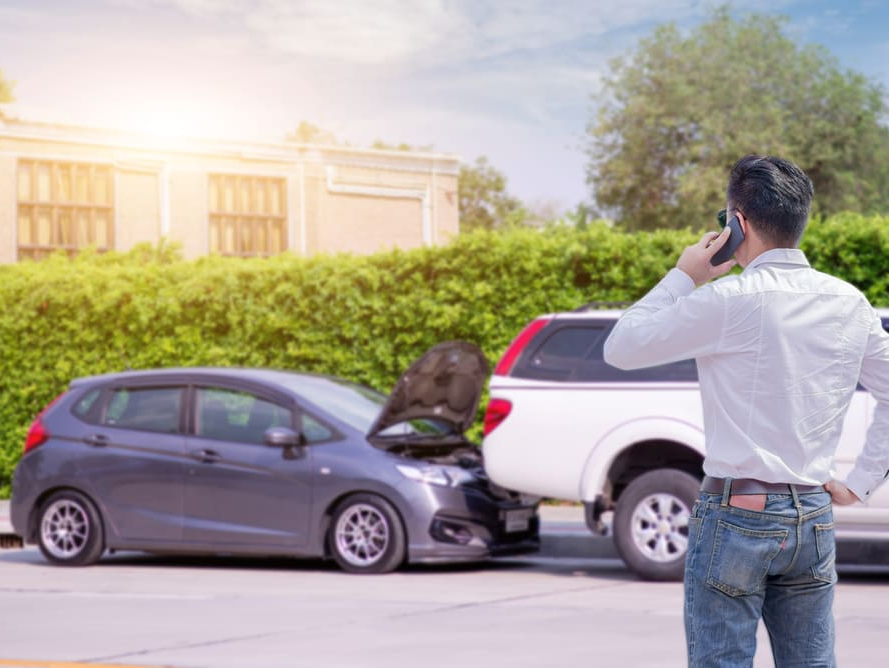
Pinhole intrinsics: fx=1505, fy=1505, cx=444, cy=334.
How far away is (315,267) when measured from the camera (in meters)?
17.0

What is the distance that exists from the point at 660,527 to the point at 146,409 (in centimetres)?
445

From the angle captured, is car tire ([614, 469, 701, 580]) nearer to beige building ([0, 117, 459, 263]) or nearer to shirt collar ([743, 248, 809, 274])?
shirt collar ([743, 248, 809, 274])

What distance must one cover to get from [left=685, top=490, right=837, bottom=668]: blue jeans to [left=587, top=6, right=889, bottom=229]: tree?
37726mm

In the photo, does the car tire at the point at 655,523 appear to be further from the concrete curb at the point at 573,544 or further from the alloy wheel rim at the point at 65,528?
the alloy wheel rim at the point at 65,528

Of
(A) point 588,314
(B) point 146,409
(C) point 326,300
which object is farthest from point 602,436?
(C) point 326,300

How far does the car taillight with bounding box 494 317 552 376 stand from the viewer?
1159cm

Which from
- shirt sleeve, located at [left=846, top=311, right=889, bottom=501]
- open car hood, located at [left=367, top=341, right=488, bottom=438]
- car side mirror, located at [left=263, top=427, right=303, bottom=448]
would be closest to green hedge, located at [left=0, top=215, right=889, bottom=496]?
open car hood, located at [left=367, top=341, right=488, bottom=438]

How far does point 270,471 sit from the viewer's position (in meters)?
11.8

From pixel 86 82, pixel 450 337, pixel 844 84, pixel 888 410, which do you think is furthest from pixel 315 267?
pixel 844 84

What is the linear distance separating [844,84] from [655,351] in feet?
135

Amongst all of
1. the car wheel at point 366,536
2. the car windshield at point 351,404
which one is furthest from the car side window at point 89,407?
the car wheel at point 366,536

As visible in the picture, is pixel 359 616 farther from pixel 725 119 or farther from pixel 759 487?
pixel 725 119

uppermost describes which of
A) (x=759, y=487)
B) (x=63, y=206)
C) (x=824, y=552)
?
(x=63, y=206)

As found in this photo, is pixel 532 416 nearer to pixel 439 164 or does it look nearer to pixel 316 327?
pixel 316 327
